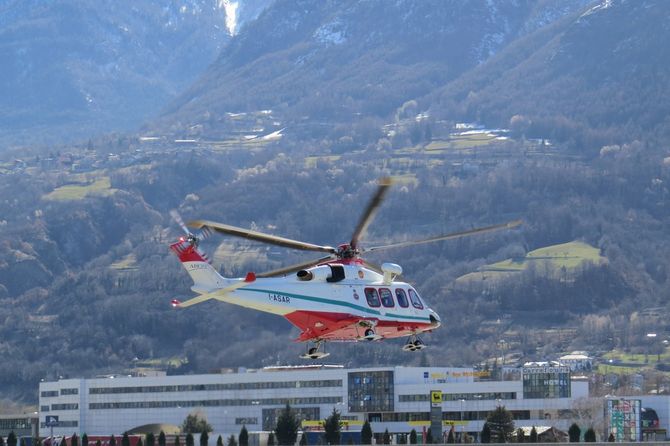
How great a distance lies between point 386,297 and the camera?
106 m

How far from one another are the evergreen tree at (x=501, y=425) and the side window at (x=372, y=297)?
208 ft

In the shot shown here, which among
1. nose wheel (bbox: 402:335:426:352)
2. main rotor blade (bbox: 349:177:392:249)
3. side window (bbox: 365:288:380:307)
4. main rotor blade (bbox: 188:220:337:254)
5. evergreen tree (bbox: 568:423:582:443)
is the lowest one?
evergreen tree (bbox: 568:423:582:443)

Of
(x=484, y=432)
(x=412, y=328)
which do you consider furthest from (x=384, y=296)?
(x=484, y=432)

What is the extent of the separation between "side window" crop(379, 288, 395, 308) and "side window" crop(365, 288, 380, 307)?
424 mm

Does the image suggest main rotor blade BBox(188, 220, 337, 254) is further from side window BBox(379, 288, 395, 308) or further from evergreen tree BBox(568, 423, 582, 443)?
evergreen tree BBox(568, 423, 582, 443)

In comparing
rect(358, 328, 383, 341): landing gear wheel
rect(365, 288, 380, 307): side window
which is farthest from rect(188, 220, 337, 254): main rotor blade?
rect(358, 328, 383, 341): landing gear wheel

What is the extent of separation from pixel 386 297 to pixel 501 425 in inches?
2644

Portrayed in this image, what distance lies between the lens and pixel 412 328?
107 m

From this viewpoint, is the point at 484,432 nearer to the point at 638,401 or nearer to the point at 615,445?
the point at 638,401

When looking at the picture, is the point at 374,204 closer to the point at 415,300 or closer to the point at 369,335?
the point at 369,335

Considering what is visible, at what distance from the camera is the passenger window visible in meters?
107

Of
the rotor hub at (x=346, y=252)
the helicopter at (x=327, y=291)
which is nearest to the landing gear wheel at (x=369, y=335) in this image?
the helicopter at (x=327, y=291)

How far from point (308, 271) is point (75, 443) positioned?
240 ft

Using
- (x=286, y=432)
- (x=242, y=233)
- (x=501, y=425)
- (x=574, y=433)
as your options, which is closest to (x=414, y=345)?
(x=242, y=233)
